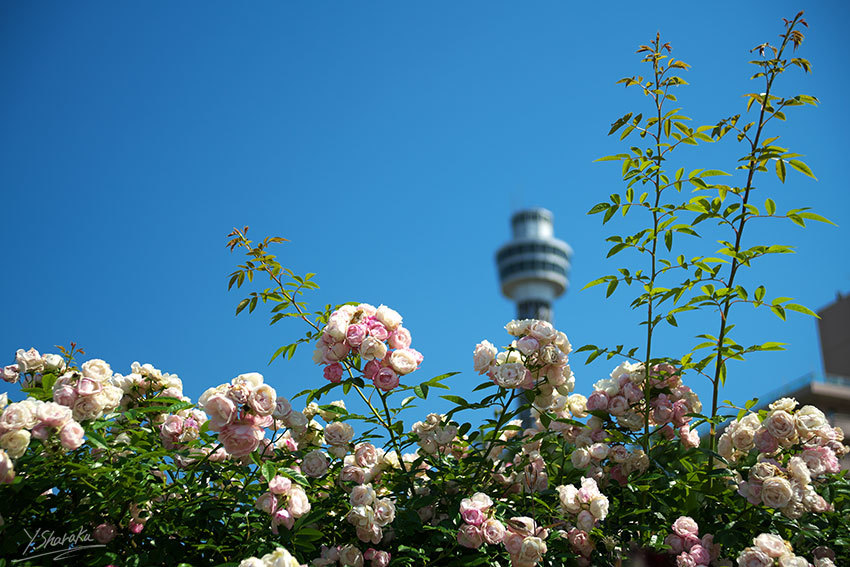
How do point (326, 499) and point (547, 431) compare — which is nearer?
point (326, 499)

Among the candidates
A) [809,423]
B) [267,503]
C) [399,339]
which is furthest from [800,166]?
[267,503]

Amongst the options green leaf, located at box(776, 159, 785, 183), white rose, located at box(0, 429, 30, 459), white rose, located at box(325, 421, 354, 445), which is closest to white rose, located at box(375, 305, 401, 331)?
white rose, located at box(325, 421, 354, 445)

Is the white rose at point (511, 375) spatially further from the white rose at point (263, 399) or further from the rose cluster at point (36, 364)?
the rose cluster at point (36, 364)

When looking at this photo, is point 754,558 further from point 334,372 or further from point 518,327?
point 334,372

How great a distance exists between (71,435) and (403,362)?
1.06 m

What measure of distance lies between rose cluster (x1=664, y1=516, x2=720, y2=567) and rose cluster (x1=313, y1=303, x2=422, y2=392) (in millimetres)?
1031

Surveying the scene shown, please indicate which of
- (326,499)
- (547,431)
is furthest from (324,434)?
(547,431)

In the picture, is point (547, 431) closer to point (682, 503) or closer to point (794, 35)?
point (682, 503)

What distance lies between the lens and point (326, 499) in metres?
2.76

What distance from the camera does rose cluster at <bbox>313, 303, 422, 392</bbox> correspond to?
8.80 feet

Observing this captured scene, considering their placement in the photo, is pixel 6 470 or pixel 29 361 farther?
pixel 29 361

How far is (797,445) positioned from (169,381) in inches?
96.4

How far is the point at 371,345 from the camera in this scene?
267cm

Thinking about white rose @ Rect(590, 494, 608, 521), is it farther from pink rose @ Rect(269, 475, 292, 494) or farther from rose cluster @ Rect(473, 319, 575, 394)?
pink rose @ Rect(269, 475, 292, 494)
